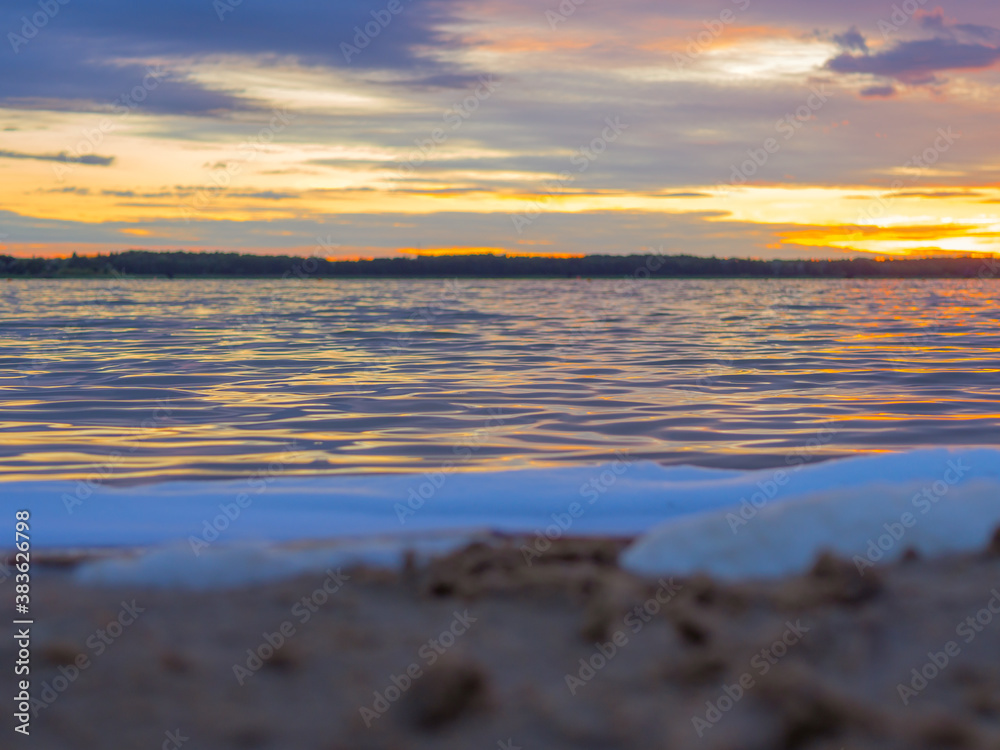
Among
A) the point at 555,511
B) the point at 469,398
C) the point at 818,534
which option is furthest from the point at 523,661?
the point at 469,398

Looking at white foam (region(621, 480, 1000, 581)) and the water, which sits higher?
white foam (region(621, 480, 1000, 581))

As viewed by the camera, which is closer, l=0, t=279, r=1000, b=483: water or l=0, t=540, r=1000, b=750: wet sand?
l=0, t=540, r=1000, b=750: wet sand

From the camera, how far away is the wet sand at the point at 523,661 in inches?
103

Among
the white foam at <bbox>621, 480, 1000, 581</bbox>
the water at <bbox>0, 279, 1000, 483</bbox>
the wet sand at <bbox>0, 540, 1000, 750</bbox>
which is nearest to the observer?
the wet sand at <bbox>0, 540, 1000, 750</bbox>

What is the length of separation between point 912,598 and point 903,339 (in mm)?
17491

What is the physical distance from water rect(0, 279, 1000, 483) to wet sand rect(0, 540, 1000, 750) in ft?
10.5

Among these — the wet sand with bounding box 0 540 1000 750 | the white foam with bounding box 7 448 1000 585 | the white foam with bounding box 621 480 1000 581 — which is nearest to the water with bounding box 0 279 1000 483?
the white foam with bounding box 7 448 1000 585

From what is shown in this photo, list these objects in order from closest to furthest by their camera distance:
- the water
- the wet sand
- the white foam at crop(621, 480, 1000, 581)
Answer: the wet sand
the white foam at crop(621, 480, 1000, 581)
the water

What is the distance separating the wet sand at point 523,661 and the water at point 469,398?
3214 millimetres

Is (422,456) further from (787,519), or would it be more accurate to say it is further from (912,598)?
(912,598)

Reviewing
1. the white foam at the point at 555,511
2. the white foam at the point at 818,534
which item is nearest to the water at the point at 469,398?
the white foam at the point at 555,511

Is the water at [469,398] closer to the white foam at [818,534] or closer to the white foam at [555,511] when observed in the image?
the white foam at [555,511]

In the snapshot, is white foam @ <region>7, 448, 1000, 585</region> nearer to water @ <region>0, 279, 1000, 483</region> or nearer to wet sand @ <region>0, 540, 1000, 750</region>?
wet sand @ <region>0, 540, 1000, 750</region>

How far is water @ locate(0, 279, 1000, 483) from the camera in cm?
741
